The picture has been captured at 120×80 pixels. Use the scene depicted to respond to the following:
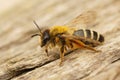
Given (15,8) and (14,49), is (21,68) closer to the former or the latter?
(14,49)

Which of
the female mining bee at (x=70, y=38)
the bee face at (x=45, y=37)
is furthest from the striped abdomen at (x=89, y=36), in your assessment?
the bee face at (x=45, y=37)

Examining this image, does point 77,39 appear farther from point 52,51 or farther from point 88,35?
point 52,51

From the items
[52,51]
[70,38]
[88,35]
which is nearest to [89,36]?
[88,35]

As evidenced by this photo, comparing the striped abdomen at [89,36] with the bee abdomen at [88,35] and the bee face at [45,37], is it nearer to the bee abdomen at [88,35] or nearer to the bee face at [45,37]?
the bee abdomen at [88,35]

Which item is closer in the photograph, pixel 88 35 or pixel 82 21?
pixel 88 35

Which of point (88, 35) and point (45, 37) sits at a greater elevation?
point (45, 37)

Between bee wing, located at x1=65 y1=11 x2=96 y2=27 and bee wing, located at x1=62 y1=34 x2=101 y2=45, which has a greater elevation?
bee wing, located at x1=65 y1=11 x2=96 y2=27

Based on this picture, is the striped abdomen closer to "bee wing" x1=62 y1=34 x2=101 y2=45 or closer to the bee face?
"bee wing" x1=62 y1=34 x2=101 y2=45

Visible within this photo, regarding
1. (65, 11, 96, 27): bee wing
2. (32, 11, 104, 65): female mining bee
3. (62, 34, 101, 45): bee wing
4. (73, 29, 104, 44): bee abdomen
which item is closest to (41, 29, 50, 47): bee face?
(32, 11, 104, 65): female mining bee
